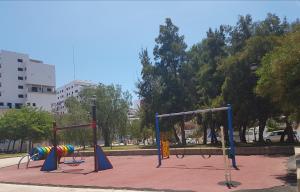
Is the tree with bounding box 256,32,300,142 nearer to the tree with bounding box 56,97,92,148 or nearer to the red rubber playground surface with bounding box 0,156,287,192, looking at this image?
the red rubber playground surface with bounding box 0,156,287,192

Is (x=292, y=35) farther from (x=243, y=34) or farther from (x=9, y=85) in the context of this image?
(x=9, y=85)

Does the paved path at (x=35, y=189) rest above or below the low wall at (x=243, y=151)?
below

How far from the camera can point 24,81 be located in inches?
4503

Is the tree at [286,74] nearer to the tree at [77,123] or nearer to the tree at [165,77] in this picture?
the tree at [165,77]

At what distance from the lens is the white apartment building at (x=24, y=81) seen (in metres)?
110

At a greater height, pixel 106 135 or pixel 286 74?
pixel 286 74

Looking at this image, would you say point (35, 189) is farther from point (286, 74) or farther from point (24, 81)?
point (24, 81)

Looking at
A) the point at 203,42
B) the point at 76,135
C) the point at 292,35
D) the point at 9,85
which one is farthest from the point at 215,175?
the point at 9,85

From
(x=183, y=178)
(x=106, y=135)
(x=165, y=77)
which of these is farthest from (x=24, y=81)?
(x=183, y=178)

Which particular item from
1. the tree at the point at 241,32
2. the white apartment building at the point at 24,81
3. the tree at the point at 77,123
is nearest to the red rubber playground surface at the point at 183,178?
the tree at the point at 241,32

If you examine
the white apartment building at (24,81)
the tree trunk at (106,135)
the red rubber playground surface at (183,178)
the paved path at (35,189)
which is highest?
the white apartment building at (24,81)

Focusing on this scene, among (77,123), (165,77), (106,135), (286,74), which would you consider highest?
(165,77)

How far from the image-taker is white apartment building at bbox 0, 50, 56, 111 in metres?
110

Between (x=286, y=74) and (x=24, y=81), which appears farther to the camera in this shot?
(x=24, y=81)
